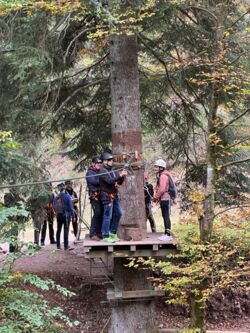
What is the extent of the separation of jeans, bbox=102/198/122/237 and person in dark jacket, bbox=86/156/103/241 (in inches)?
8.2

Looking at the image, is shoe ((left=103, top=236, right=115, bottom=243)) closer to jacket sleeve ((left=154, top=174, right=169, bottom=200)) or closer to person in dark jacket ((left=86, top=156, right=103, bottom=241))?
person in dark jacket ((left=86, top=156, right=103, bottom=241))

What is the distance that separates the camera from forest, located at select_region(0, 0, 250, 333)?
21.7ft

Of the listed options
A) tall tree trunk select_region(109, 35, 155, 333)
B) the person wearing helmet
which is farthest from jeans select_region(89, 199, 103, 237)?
the person wearing helmet

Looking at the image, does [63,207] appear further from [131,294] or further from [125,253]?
[125,253]

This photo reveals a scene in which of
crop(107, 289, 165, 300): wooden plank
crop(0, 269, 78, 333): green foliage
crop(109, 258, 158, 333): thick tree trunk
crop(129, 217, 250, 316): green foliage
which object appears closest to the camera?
crop(0, 269, 78, 333): green foliage

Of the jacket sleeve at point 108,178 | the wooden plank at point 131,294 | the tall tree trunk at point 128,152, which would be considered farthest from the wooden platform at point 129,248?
the wooden plank at point 131,294

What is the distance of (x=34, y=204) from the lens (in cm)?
962

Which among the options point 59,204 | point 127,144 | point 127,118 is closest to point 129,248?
point 127,144

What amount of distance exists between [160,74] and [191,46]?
3.04 ft

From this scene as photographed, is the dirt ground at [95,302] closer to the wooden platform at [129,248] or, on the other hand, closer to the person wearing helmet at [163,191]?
the wooden platform at [129,248]

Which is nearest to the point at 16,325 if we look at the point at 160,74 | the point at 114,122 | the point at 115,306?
the point at 115,306

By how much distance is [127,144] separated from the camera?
28.2ft

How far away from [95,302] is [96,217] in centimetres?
332

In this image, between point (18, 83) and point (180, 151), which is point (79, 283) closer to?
point (180, 151)
